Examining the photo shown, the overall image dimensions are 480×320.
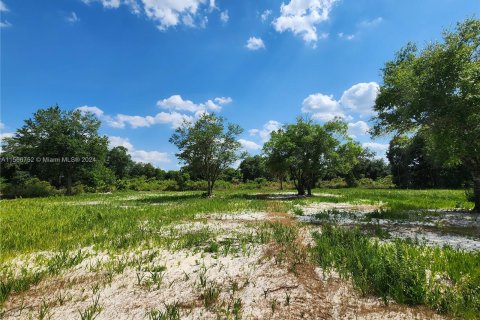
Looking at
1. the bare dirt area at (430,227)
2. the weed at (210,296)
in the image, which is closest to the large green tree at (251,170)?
the bare dirt area at (430,227)

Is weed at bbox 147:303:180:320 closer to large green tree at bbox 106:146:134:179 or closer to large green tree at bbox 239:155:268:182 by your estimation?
large green tree at bbox 239:155:268:182

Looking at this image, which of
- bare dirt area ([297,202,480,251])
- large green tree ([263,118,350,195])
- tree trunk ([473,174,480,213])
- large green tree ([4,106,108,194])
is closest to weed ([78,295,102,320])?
bare dirt area ([297,202,480,251])

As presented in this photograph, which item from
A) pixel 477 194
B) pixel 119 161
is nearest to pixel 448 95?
pixel 477 194

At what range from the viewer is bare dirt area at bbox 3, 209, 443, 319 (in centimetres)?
432

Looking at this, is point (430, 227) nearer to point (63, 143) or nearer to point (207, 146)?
point (207, 146)

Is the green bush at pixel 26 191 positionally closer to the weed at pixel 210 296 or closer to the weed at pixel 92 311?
the weed at pixel 92 311

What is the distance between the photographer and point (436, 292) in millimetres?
4555

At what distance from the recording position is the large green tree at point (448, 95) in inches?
518

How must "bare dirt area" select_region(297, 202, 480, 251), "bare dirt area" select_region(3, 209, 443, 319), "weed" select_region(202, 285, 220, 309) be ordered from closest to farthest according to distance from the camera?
"bare dirt area" select_region(3, 209, 443, 319) → "weed" select_region(202, 285, 220, 309) → "bare dirt area" select_region(297, 202, 480, 251)

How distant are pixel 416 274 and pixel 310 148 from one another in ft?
92.5

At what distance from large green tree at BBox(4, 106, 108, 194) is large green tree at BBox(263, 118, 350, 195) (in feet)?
105

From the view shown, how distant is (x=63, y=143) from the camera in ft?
138

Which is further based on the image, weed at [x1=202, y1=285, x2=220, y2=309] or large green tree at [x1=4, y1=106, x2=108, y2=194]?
large green tree at [x1=4, y1=106, x2=108, y2=194]

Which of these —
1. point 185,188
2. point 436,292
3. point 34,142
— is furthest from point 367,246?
point 185,188
